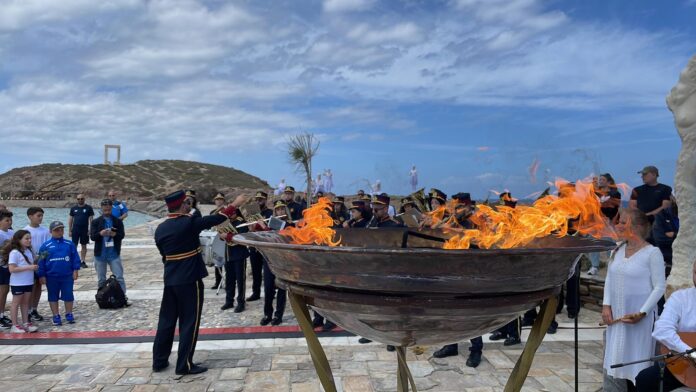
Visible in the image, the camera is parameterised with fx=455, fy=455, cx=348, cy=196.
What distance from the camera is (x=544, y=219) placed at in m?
2.66

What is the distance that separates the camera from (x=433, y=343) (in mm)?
2279

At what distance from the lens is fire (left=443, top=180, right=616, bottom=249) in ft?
8.72

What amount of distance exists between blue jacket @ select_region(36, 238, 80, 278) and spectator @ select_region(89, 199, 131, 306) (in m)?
1.09

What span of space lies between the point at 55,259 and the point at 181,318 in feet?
9.57

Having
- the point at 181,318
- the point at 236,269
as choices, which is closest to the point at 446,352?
the point at 181,318

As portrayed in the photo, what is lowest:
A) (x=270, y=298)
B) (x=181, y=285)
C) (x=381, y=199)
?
(x=270, y=298)

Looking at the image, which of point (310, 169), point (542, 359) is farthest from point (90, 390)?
point (310, 169)

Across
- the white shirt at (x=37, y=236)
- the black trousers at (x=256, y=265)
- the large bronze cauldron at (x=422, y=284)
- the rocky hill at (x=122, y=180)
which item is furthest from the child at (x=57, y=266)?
the rocky hill at (x=122, y=180)

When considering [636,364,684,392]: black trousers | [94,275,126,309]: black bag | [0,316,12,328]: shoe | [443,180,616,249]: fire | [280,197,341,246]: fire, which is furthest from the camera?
[94,275,126,309]: black bag

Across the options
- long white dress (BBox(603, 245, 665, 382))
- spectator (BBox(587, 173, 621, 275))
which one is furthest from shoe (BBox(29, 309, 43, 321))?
spectator (BBox(587, 173, 621, 275))

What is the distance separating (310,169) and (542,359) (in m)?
16.3

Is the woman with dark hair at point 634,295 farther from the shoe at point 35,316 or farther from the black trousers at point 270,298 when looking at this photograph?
the shoe at point 35,316

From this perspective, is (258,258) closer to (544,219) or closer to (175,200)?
(175,200)

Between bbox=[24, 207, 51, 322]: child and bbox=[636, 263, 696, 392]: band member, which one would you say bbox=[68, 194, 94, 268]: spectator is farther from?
bbox=[636, 263, 696, 392]: band member
